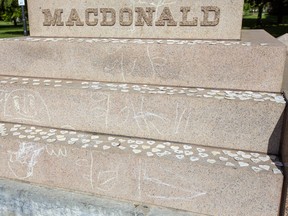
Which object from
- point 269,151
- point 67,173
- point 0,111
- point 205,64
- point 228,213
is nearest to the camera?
point 228,213

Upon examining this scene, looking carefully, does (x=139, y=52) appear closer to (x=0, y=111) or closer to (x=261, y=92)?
(x=261, y=92)

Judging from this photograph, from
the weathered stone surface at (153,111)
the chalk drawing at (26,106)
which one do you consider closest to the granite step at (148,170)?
the weathered stone surface at (153,111)

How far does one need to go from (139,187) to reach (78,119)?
3.51 feet

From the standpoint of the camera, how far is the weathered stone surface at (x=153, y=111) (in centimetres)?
295

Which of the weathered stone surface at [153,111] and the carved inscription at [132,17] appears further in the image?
the carved inscription at [132,17]

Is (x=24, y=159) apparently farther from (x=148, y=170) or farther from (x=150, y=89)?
(x=150, y=89)

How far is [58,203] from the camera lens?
10.2 feet

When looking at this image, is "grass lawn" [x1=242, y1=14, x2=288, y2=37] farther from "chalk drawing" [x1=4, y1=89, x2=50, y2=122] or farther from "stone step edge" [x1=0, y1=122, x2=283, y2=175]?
"chalk drawing" [x1=4, y1=89, x2=50, y2=122]

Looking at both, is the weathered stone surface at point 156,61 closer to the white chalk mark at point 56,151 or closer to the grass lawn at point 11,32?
the white chalk mark at point 56,151

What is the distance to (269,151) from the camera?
9.75 feet

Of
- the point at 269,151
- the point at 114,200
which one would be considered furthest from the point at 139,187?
the point at 269,151

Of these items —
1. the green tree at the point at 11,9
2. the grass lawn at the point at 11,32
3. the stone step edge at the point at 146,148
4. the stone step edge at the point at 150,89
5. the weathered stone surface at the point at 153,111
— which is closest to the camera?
the stone step edge at the point at 146,148

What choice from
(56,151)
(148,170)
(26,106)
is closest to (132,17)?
(26,106)

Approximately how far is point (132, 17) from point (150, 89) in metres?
1.16
